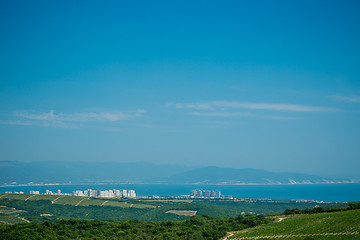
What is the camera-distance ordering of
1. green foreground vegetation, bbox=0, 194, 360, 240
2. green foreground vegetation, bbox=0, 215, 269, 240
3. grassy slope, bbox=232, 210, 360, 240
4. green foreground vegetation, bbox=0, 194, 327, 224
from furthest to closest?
1. green foreground vegetation, bbox=0, 194, 327, 224
2. green foreground vegetation, bbox=0, 215, 269, 240
3. green foreground vegetation, bbox=0, 194, 360, 240
4. grassy slope, bbox=232, 210, 360, 240

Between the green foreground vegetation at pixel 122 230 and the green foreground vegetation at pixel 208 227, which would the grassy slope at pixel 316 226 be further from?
the green foreground vegetation at pixel 122 230

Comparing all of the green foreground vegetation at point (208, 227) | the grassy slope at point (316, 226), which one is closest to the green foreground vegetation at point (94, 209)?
the green foreground vegetation at point (208, 227)

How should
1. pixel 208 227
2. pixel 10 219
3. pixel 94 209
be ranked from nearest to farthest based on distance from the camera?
pixel 208 227, pixel 10 219, pixel 94 209

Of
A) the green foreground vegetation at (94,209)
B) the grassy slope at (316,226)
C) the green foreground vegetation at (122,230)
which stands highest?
the grassy slope at (316,226)

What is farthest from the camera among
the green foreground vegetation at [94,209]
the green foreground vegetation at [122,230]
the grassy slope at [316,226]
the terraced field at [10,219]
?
the green foreground vegetation at [94,209]

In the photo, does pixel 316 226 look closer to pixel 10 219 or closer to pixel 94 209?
pixel 10 219

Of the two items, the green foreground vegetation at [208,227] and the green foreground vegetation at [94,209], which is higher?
the green foreground vegetation at [208,227]

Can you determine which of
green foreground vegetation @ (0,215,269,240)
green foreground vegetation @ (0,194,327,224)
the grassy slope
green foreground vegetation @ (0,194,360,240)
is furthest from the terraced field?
the grassy slope

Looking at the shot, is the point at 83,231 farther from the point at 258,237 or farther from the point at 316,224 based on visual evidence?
the point at 316,224

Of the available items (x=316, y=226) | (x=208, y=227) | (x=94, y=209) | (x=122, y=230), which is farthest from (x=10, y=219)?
(x=316, y=226)

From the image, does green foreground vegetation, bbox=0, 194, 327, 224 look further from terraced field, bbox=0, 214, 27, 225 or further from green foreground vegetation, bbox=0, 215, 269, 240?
green foreground vegetation, bbox=0, 215, 269, 240

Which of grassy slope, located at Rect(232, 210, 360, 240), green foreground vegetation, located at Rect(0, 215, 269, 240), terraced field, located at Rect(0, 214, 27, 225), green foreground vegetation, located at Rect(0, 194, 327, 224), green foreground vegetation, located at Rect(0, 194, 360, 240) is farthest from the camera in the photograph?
green foreground vegetation, located at Rect(0, 194, 327, 224)

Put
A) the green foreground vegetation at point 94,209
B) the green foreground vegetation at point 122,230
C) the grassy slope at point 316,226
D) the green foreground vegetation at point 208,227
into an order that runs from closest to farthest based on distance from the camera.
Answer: the grassy slope at point 316,226
the green foreground vegetation at point 208,227
the green foreground vegetation at point 122,230
the green foreground vegetation at point 94,209
